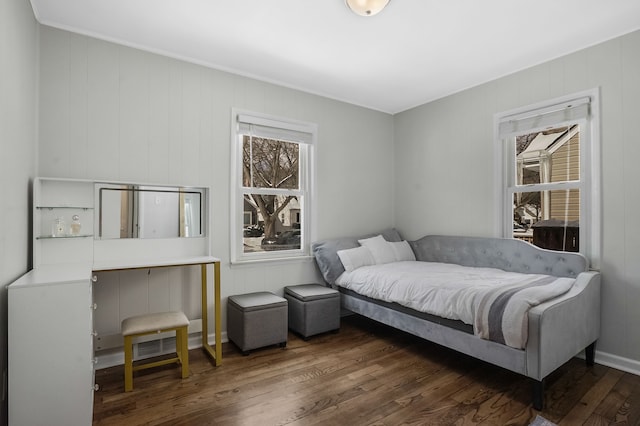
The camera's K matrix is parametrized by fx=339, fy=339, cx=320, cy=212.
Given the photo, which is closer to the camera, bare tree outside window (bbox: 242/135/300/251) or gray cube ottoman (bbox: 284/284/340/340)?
gray cube ottoman (bbox: 284/284/340/340)

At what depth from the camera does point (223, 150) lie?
3.30 metres

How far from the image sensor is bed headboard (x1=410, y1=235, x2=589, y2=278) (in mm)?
2883

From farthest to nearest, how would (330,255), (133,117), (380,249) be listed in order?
(380,249) → (330,255) → (133,117)

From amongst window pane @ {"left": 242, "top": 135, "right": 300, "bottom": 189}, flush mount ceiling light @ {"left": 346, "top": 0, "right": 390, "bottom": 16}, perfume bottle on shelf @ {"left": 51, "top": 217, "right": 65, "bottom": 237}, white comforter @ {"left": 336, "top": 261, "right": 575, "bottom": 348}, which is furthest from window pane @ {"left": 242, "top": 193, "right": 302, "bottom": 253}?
flush mount ceiling light @ {"left": 346, "top": 0, "right": 390, "bottom": 16}

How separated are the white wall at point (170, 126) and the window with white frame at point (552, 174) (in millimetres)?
1711

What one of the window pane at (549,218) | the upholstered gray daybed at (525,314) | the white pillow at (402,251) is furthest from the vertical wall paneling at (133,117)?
the window pane at (549,218)

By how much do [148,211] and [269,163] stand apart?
1.36 meters

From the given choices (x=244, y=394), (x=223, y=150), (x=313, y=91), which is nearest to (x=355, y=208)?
(x=313, y=91)

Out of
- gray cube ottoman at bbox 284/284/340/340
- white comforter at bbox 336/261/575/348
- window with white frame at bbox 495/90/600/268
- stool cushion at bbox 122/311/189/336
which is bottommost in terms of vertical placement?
gray cube ottoman at bbox 284/284/340/340

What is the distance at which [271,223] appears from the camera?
12.3 ft

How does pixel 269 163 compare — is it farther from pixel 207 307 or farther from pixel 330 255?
pixel 207 307

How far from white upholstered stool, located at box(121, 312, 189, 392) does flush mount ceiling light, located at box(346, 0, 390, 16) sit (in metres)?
2.51

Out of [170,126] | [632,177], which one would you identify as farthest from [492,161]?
[170,126]

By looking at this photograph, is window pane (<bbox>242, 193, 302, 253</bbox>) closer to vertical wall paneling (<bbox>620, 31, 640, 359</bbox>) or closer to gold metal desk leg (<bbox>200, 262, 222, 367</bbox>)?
gold metal desk leg (<bbox>200, 262, 222, 367</bbox>)
